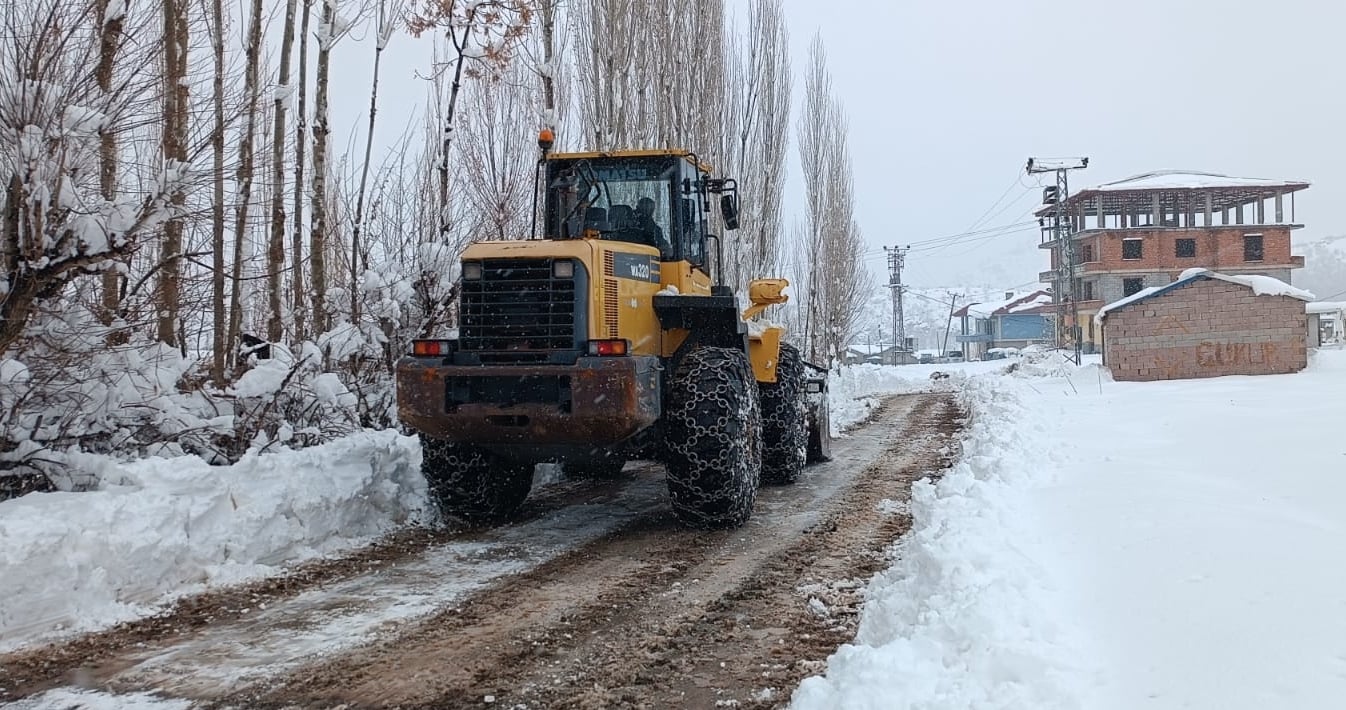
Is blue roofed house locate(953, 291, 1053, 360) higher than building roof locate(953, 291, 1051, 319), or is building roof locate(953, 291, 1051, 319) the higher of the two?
building roof locate(953, 291, 1051, 319)

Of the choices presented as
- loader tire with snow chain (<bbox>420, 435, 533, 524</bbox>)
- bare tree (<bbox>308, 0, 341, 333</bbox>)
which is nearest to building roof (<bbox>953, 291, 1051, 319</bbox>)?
bare tree (<bbox>308, 0, 341, 333</bbox>)

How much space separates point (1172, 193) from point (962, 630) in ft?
181

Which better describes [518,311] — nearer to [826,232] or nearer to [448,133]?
[448,133]

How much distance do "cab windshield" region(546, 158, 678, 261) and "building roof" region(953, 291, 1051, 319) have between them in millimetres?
76709

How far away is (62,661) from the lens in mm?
4219

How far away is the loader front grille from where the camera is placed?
21.0 ft

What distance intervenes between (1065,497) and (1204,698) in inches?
137

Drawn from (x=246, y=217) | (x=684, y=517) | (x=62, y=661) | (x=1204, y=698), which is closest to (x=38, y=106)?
(x=246, y=217)

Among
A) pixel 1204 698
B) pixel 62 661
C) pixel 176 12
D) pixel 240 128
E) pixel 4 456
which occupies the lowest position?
pixel 62 661

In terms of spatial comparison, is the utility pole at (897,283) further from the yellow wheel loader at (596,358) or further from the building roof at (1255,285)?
the yellow wheel loader at (596,358)

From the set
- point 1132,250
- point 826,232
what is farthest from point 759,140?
point 1132,250

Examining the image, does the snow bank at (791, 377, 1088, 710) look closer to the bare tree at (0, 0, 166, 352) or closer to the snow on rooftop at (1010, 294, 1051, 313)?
the bare tree at (0, 0, 166, 352)

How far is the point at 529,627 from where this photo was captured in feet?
15.5

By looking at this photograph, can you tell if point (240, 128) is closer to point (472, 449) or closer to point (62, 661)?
point (472, 449)
